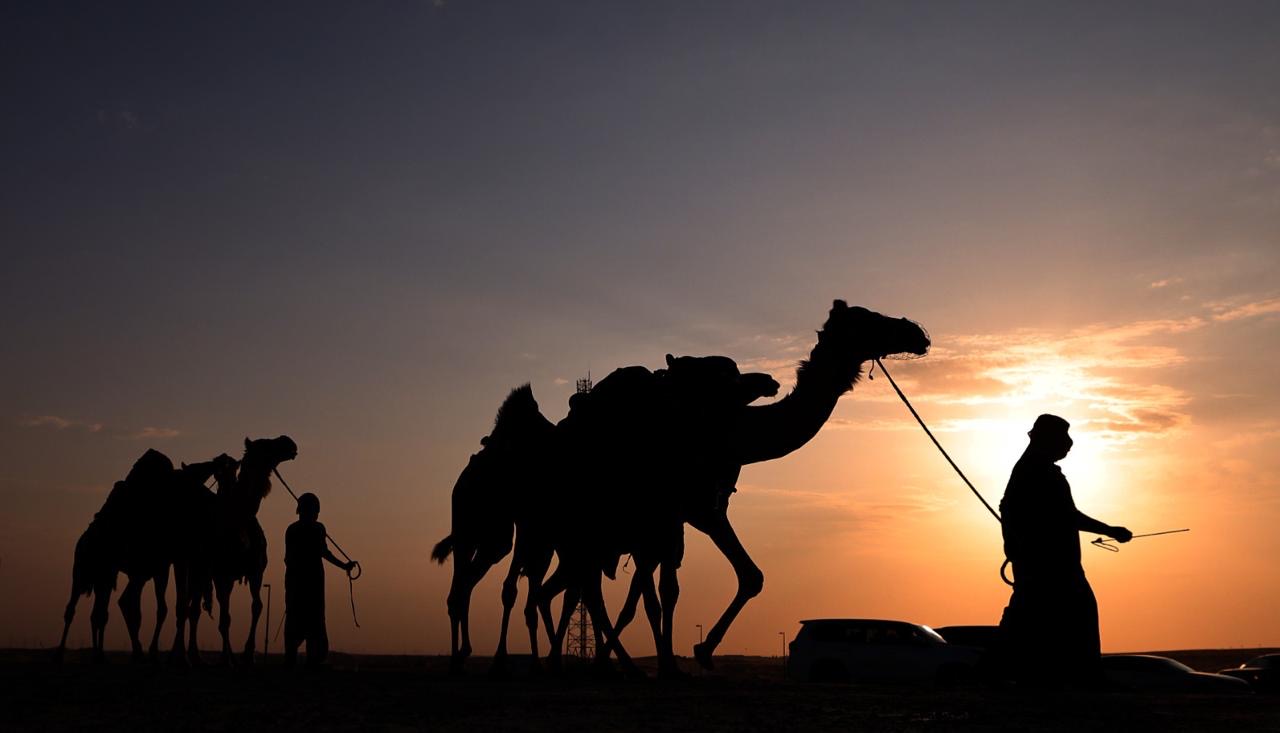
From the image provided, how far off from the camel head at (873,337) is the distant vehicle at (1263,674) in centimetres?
939

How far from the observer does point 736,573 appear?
14688 mm

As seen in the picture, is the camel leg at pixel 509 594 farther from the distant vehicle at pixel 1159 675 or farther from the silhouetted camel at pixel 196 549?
the distant vehicle at pixel 1159 675

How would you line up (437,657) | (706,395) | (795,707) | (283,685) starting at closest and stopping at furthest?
(795,707)
(283,685)
(706,395)
(437,657)

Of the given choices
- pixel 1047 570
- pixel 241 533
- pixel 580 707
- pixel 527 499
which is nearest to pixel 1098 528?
pixel 1047 570

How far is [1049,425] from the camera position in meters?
13.3

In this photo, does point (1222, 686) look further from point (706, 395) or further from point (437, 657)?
point (437, 657)

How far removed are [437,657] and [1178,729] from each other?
30188 mm

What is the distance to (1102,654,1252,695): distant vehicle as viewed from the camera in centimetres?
2117

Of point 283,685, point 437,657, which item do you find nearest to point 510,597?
point 283,685

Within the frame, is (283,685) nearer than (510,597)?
Yes

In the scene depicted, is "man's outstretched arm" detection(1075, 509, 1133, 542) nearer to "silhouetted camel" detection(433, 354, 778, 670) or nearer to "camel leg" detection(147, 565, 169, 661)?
"silhouetted camel" detection(433, 354, 778, 670)

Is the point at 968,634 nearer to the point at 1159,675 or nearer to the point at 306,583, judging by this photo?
the point at 1159,675

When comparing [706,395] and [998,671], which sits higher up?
[706,395]

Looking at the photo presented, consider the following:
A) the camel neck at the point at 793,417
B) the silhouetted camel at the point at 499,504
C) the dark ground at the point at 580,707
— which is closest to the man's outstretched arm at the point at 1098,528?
the dark ground at the point at 580,707
